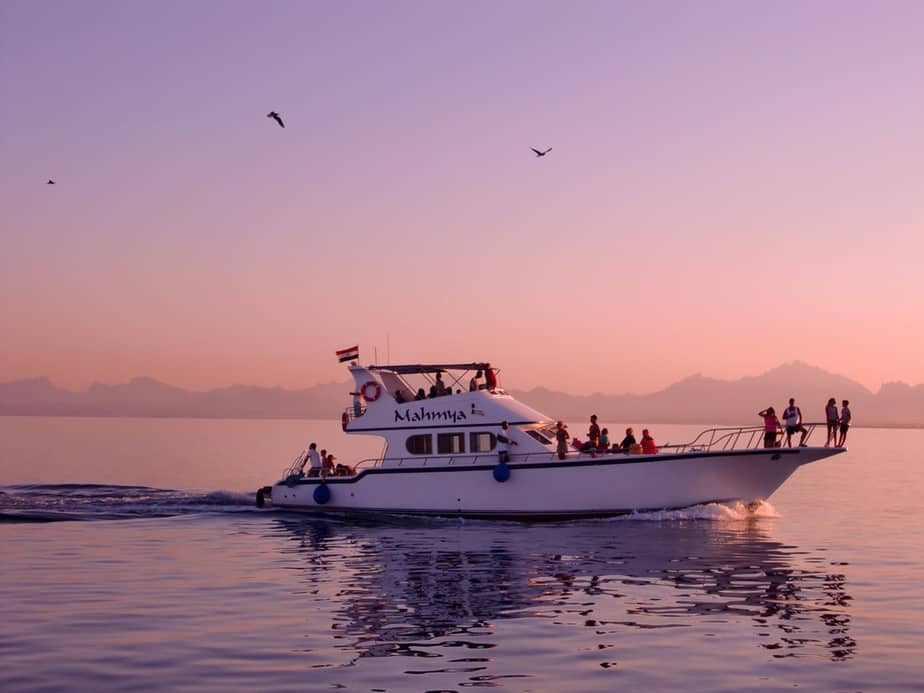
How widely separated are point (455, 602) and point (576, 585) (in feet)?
10.2

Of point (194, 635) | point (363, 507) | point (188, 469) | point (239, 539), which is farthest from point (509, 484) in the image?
point (188, 469)

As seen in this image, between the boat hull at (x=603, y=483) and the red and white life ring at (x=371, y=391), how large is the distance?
300 centimetres

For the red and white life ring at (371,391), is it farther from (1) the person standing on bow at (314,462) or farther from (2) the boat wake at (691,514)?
(2) the boat wake at (691,514)

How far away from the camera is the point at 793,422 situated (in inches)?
1261

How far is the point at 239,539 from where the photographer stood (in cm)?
2941

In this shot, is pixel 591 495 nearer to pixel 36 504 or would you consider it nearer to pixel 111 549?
pixel 111 549

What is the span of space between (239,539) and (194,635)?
13.6m

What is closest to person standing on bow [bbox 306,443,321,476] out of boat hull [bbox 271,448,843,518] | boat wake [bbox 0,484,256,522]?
boat wake [bbox 0,484,256,522]

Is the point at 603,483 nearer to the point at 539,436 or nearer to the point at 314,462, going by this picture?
the point at 539,436

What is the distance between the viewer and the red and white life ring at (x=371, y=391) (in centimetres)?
3553

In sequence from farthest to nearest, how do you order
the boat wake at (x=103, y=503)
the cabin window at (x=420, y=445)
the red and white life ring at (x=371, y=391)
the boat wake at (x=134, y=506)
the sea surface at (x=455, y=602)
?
the red and white life ring at (x=371, y=391), the boat wake at (x=103, y=503), the cabin window at (x=420, y=445), the boat wake at (x=134, y=506), the sea surface at (x=455, y=602)

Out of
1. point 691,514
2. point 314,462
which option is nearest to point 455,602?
point 691,514

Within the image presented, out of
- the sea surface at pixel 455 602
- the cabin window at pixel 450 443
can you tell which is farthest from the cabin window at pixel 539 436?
the sea surface at pixel 455 602

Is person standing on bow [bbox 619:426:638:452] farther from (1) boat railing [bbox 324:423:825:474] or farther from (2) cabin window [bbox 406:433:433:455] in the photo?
(2) cabin window [bbox 406:433:433:455]
